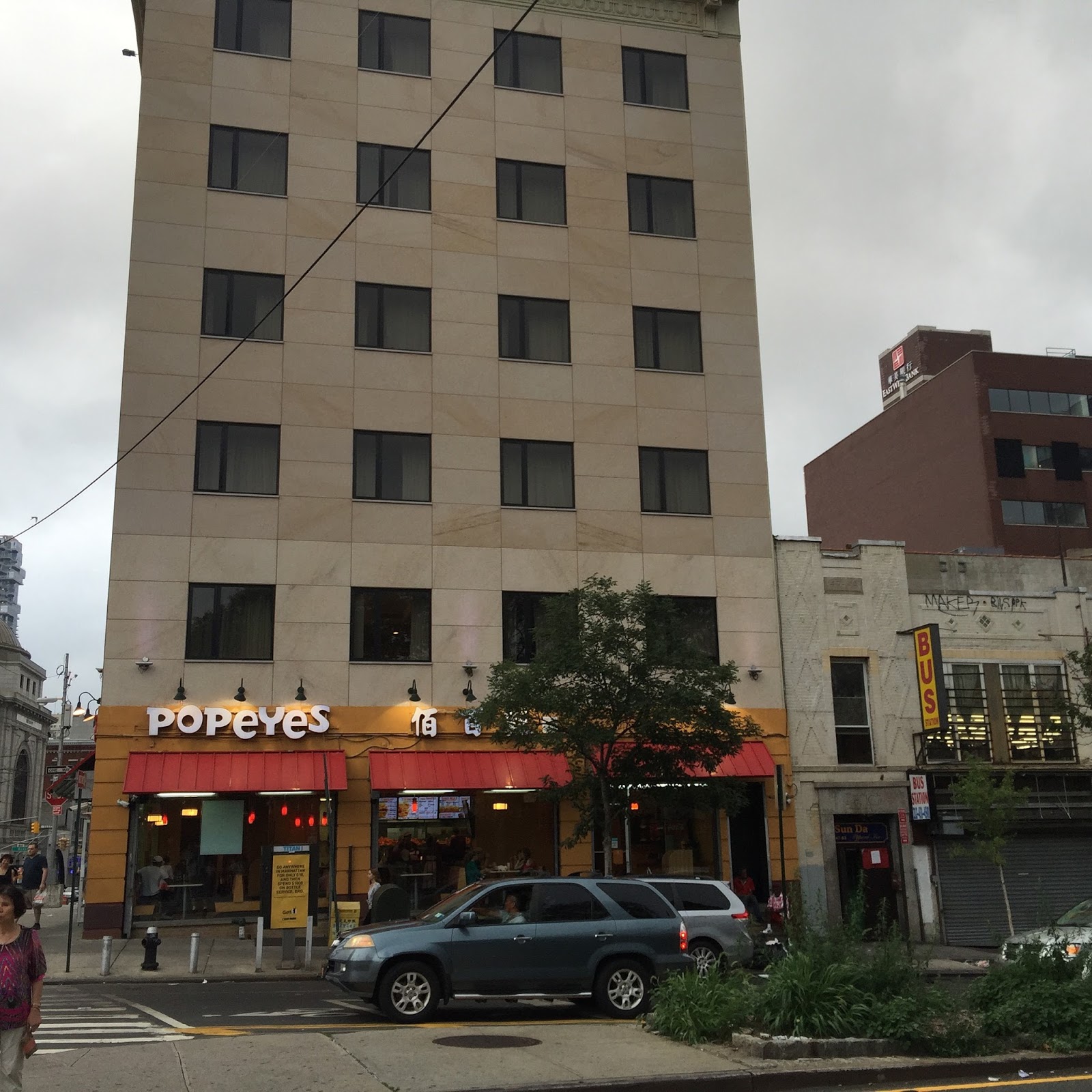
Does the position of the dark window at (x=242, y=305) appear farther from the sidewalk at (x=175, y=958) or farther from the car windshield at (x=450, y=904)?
the car windshield at (x=450, y=904)

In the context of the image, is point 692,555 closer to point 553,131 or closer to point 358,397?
point 358,397

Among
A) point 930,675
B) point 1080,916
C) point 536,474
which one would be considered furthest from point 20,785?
point 1080,916

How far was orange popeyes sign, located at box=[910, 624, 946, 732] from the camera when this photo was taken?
99.0ft

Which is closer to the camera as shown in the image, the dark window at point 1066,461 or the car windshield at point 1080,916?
the car windshield at point 1080,916

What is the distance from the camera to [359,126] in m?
31.0

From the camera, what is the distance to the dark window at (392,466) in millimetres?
29188

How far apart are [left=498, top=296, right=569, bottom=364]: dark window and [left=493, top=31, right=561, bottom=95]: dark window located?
6.08 m

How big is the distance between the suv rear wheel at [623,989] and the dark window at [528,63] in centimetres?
2444

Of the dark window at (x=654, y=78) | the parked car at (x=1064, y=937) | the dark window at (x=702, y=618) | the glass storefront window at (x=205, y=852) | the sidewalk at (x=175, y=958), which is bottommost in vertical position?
the sidewalk at (x=175, y=958)

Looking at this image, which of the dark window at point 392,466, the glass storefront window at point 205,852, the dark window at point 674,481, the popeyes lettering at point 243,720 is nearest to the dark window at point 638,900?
the glass storefront window at point 205,852

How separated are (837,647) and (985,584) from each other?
5299 mm

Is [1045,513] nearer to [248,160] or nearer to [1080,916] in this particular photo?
[248,160]

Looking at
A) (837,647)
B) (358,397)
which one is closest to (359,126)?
(358,397)

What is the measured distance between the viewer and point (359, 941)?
14.9 meters
